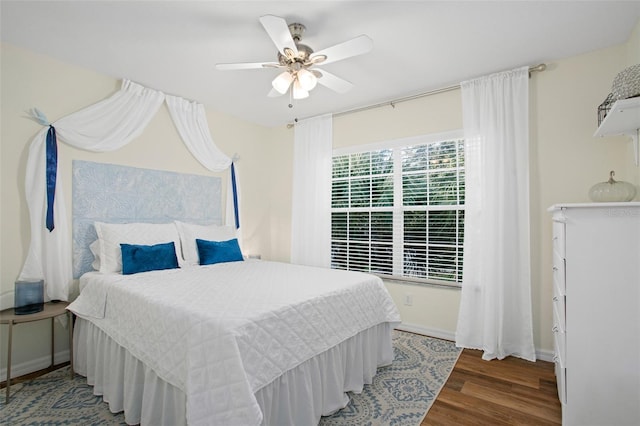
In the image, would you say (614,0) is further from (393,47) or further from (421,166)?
(421,166)

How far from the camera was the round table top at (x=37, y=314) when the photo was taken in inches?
→ 82.1

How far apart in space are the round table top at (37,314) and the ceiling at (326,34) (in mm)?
1971

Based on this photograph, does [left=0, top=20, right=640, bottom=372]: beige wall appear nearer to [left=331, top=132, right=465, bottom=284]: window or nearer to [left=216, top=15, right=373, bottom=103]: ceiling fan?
[left=331, top=132, right=465, bottom=284]: window

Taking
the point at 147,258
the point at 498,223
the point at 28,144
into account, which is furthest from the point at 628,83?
the point at 28,144

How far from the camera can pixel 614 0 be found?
6.37 feet

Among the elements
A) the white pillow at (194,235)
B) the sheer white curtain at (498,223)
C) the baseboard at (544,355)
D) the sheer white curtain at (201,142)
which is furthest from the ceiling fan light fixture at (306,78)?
the baseboard at (544,355)

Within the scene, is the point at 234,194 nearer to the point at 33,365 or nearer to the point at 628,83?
the point at 33,365

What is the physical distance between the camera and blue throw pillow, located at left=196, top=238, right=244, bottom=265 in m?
3.19

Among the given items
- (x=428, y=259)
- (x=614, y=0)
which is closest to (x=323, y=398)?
(x=428, y=259)

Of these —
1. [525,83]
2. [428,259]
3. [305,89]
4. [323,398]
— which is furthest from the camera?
[428,259]

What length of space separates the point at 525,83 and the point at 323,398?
2.91 meters

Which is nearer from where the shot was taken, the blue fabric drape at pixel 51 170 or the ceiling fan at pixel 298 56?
the ceiling fan at pixel 298 56

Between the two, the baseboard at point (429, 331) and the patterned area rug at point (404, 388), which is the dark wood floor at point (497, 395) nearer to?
the patterned area rug at point (404, 388)

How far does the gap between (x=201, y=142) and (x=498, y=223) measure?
3179 mm
